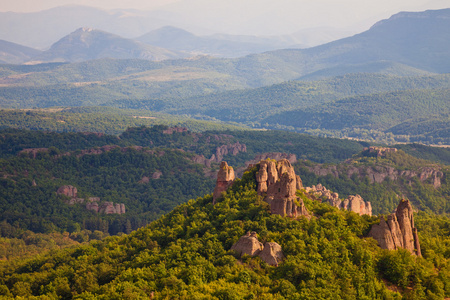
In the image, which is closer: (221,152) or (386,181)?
(386,181)

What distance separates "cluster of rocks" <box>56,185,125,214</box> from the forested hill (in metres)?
50.4

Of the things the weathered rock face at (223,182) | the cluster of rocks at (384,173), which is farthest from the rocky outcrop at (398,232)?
the cluster of rocks at (384,173)

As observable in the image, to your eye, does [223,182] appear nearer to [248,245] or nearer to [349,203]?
[248,245]

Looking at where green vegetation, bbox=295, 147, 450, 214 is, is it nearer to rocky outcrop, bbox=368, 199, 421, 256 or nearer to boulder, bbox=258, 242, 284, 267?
rocky outcrop, bbox=368, 199, 421, 256

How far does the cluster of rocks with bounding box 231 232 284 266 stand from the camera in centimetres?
4906

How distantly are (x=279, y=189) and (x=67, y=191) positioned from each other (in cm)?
7356

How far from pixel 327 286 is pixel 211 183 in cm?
9110

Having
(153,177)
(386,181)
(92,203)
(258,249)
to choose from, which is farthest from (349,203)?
(153,177)

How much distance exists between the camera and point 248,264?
161 feet

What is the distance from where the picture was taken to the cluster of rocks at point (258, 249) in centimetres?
4906

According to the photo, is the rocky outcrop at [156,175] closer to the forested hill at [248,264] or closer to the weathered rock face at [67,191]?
the weathered rock face at [67,191]

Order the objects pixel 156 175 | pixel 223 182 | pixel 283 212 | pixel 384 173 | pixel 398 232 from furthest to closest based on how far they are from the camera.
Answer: pixel 156 175
pixel 384 173
pixel 223 182
pixel 283 212
pixel 398 232

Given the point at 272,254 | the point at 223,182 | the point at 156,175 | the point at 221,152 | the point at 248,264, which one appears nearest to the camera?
the point at 248,264

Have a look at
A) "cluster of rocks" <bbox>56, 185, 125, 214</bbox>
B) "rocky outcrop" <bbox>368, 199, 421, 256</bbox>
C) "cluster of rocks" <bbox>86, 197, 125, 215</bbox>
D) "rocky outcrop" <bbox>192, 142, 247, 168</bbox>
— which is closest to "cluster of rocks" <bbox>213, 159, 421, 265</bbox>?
"rocky outcrop" <bbox>368, 199, 421, 256</bbox>
